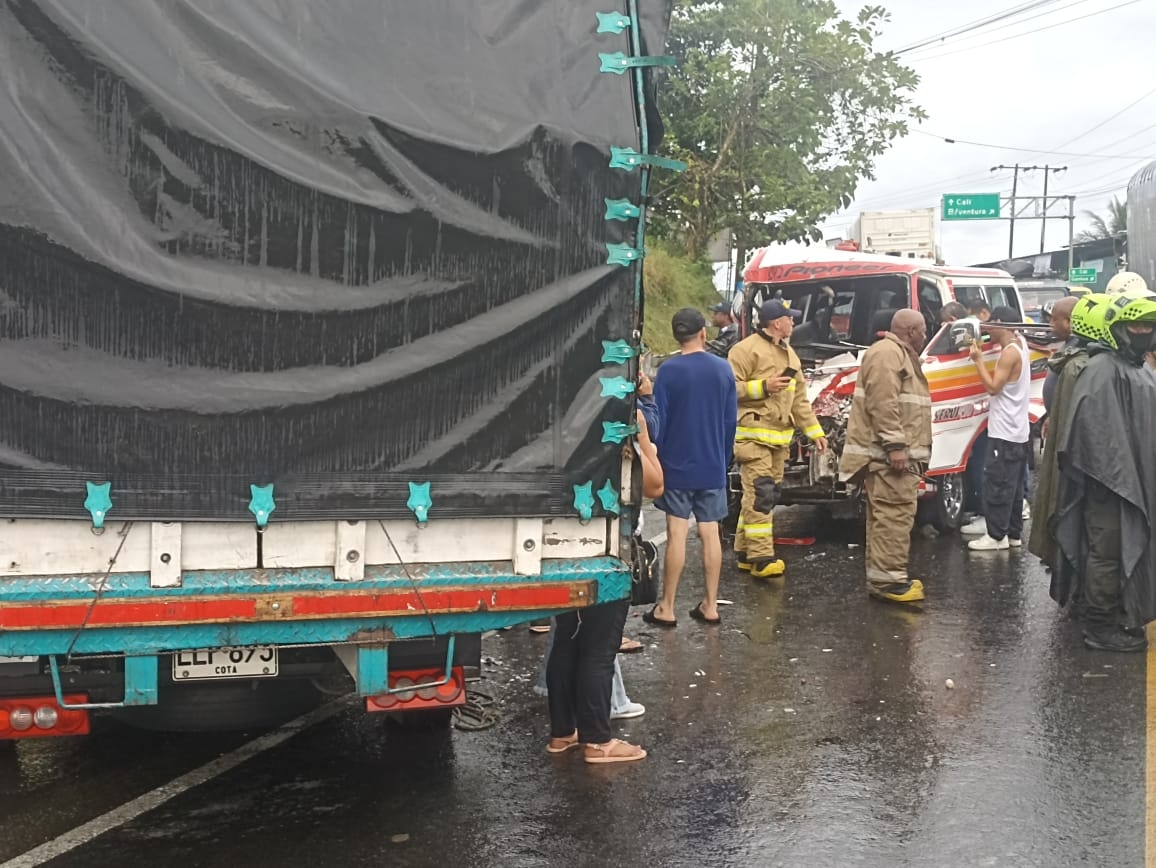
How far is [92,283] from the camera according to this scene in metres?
3.58

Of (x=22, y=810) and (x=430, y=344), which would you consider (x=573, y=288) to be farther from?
(x=22, y=810)

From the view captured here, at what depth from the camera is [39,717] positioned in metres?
Answer: 3.87

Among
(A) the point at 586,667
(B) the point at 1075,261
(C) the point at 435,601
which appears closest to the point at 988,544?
(A) the point at 586,667

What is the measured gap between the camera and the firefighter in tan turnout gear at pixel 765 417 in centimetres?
804

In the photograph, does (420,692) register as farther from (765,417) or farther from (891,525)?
(765,417)

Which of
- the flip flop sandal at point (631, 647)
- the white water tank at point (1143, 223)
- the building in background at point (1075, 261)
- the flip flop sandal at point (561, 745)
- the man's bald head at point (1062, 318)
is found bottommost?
the flip flop sandal at point (561, 745)

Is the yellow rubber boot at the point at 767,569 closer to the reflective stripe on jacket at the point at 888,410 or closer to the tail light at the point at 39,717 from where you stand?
the reflective stripe on jacket at the point at 888,410

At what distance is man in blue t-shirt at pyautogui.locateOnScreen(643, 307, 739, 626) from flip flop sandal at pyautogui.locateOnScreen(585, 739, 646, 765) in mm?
2187

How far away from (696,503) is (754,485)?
1.22 meters

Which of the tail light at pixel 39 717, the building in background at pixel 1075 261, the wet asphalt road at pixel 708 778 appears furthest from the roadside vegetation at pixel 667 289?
the building in background at pixel 1075 261

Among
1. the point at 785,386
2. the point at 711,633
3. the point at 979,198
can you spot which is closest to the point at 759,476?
the point at 785,386

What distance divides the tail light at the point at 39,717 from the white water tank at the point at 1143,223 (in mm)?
18332

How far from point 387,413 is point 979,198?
50.0 meters

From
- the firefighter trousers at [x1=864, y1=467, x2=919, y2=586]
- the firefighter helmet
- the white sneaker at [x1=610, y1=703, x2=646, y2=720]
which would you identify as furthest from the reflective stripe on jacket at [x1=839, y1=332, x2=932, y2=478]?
the white sneaker at [x1=610, y1=703, x2=646, y2=720]
